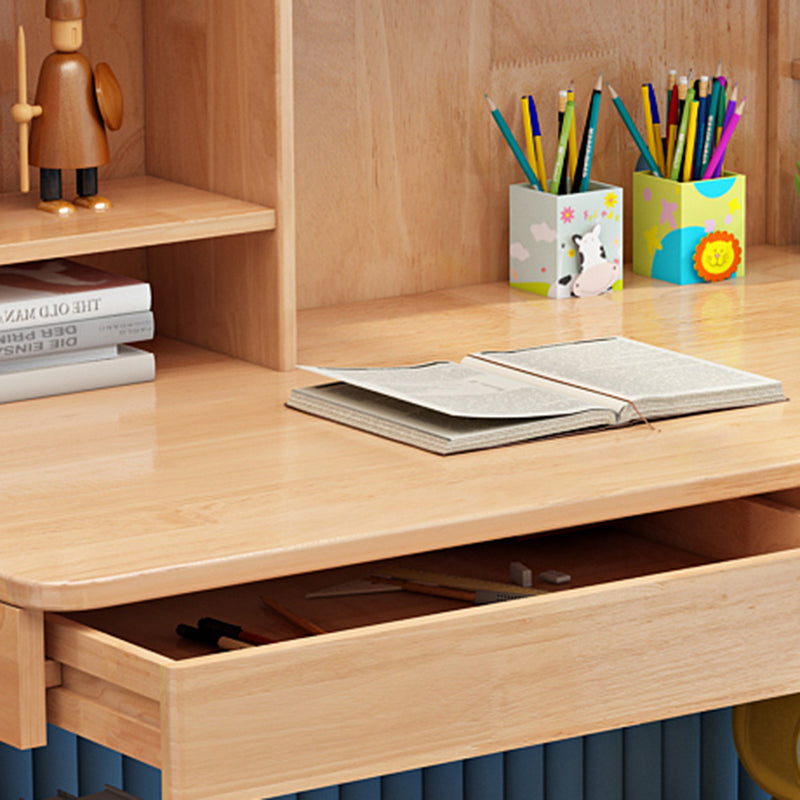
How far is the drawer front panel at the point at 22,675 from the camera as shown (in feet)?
3.81

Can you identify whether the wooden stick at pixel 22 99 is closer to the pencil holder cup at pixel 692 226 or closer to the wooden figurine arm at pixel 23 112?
the wooden figurine arm at pixel 23 112

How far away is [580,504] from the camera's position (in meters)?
1.30

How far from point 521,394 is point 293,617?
289mm

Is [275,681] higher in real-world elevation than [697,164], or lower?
lower

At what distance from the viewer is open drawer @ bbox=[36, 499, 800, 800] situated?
3.65 feet

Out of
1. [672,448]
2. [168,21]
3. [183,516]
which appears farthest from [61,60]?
[672,448]

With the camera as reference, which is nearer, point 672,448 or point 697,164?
point 672,448

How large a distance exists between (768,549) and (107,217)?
2.26ft

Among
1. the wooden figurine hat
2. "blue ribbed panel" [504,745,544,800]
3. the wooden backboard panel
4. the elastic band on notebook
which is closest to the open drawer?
the elastic band on notebook

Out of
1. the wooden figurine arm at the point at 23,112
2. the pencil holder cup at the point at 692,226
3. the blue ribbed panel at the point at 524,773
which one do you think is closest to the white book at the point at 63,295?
the wooden figurine arm at the point at 23,112

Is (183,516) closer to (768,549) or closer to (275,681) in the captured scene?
(275,681)

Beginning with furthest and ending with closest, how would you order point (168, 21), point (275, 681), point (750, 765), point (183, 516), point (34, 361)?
point (750, 765), point (168, 21), point (34, 361), point (183, 516), point (275, 681)

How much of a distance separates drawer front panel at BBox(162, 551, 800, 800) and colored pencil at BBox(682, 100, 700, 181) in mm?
854

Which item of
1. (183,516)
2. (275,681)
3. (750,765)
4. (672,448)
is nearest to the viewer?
(275,681)
